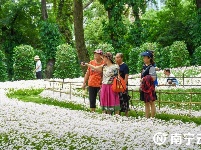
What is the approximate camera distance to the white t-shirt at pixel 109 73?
13.4 m

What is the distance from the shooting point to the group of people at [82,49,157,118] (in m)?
12.8

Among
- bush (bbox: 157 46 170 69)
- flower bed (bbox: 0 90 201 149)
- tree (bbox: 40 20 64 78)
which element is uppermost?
tree (bbox: 40 20 64 78)

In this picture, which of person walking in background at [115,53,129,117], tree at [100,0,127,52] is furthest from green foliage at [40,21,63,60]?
person walking in background at [115,53,129,117]

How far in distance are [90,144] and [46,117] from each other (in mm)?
4315

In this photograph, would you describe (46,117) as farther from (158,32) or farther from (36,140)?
(158,32)

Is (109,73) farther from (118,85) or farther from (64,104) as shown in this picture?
(64,104)

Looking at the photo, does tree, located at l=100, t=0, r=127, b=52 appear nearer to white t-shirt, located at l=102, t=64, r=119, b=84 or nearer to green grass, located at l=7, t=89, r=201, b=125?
green grass, located at l=7, t=89, r=201, b=125

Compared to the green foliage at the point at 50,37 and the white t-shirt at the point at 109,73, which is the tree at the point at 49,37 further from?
the white t-shirt at the point at 109,73

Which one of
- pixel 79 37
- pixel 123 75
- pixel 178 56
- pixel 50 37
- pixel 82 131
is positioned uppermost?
A: pixel 50 37

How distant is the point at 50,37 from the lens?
134 ft

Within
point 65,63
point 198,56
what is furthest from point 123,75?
point 198,56

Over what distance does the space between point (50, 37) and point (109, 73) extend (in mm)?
27943

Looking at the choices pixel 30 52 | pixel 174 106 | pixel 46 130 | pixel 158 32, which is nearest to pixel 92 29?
pixel 158 32

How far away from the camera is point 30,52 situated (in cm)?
3528
